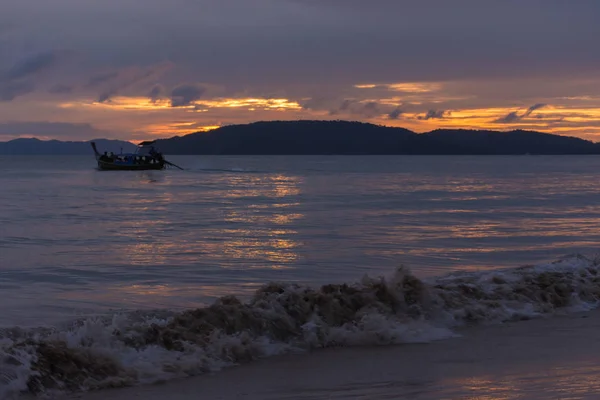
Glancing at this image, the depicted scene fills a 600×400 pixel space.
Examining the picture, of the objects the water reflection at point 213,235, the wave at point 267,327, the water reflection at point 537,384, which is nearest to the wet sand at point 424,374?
the water reflection at point 537,384

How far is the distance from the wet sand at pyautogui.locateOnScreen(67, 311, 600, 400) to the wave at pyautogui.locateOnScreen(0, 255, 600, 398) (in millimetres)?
290

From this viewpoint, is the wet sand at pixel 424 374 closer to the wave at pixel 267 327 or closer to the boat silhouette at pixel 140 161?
the wave at pixel 267 327

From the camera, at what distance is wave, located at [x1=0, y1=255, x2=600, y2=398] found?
7078 millimetres

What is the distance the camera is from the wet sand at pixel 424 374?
6.44m

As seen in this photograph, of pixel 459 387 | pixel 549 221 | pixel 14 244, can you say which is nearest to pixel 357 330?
pixel 459 387

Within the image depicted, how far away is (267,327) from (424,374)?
7.34ft

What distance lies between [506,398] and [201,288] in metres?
7.02

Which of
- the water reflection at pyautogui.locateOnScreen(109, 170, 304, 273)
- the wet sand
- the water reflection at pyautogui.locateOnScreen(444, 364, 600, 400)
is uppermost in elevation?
the water reflection at pyautogui.locateOnScreen(444, 364, 600, 400)

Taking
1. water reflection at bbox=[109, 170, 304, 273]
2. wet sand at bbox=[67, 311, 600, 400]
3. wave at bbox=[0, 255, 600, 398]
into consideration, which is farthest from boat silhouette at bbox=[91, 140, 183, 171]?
wet sand at bbox=[67, 311, 600, 400]

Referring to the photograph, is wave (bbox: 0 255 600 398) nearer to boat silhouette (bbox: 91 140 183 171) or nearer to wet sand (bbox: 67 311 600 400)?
wet sand (bbox: 67 311 600 400)

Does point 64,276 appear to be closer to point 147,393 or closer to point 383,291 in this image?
point 383,291

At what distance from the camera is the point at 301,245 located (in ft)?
63.1

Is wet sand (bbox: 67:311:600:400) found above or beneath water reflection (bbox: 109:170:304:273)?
above

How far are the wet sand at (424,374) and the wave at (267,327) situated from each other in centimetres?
29
